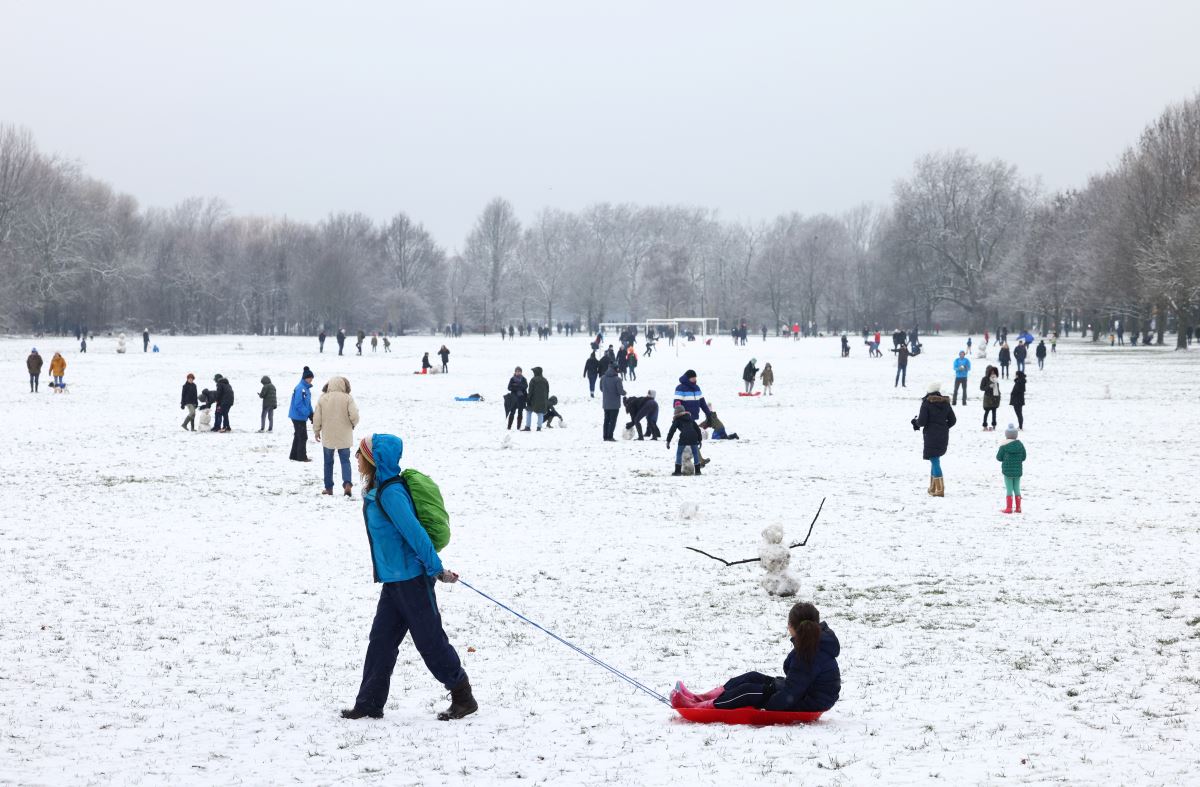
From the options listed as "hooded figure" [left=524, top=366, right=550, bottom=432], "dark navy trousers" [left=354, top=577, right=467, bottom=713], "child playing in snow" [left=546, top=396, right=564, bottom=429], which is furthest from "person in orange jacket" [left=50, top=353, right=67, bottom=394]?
"dark navy trousers" [left=354, top=577, right=467, bottom=713]

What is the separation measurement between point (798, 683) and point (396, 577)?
2350 millimetres

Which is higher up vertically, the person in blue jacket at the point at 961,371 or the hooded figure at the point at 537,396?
the person in blue jacket at the point at 961,371

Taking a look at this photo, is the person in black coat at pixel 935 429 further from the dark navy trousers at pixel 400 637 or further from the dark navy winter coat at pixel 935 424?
the dark navy trousers at pixel 400 637

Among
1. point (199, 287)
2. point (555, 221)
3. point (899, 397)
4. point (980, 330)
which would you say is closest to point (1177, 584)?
point (899, 397)

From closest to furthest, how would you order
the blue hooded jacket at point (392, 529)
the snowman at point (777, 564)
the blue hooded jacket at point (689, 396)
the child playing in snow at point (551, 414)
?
the blue hooded jacket at point (392, 529) < the snowman at point (777, 564) < the blue hooded jacket at point (689, 396) < the child playing in snow at point (551, 414)

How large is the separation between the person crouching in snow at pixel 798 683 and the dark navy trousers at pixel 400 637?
4.46 ft

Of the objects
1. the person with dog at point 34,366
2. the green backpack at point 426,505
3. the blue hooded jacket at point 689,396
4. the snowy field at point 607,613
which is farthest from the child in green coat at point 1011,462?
the person with dog at point 34,366

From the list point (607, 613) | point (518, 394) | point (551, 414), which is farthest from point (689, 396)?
point (607, 613)

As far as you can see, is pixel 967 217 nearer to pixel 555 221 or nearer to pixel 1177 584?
pixel 555 221

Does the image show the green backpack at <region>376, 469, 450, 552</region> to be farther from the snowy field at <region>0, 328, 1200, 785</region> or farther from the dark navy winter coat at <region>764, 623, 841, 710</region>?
the dark navy winter coat at <region>764, 623, 841, 710</region>

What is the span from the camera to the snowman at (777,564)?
1048 centimetres

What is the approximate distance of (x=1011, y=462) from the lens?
14.6 meters

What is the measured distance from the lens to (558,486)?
17656mm

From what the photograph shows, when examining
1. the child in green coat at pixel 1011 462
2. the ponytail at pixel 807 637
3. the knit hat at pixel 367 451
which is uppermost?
the knit hat at pixel 367 451
